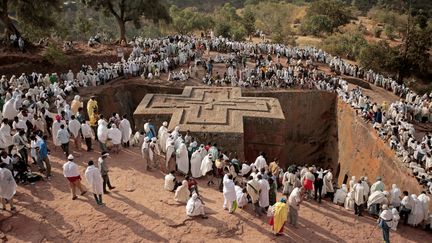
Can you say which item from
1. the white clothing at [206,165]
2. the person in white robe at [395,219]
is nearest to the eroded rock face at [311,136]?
the white clothing at [206,165]

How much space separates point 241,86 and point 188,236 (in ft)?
40.7

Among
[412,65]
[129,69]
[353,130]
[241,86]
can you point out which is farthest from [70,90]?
[412,65]

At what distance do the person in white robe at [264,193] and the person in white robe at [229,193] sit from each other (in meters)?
0.66

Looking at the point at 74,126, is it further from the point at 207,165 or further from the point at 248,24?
the point at 248,24

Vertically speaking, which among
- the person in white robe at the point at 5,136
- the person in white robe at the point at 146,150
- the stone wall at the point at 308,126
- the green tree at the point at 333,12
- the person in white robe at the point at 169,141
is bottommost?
the stone wall at the point at 308,126

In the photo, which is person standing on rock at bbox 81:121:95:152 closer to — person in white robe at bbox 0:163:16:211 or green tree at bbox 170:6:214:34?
person in white robe at bbox 0:163:16:211

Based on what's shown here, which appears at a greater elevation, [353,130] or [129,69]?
[129,69]

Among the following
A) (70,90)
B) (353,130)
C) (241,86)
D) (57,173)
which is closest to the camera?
(57,173)

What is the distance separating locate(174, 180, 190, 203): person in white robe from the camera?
34.3ft

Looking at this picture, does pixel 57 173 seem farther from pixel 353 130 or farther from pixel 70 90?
pixel 353 130

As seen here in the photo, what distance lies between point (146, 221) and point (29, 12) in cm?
1819

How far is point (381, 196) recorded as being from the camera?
11.0m

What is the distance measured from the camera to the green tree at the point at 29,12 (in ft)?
75.4

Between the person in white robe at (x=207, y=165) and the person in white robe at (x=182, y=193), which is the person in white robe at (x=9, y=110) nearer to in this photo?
the person in white robe at (x=207, y=165)
